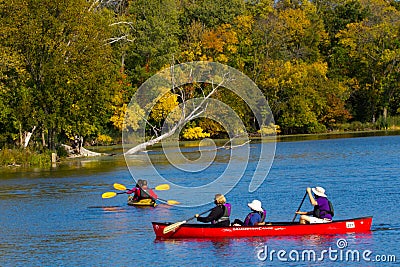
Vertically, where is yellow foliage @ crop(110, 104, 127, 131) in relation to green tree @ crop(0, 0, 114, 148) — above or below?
below

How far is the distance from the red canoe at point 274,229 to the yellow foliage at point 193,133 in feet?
179

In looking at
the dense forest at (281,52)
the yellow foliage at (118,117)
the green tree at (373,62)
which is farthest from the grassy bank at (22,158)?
the green tree at (373,62)

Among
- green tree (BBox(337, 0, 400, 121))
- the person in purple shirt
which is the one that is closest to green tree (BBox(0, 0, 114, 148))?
the person in purple shirt

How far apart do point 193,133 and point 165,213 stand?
49085 mm

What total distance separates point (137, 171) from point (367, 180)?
14.9 meters

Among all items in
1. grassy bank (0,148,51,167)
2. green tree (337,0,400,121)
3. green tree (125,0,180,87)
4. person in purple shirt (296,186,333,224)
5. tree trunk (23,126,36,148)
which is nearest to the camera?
person in purple shirt (296,186,333,224)

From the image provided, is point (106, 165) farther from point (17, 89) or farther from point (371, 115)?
point (371, 115)

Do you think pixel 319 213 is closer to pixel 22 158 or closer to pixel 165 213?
pixel 165 213

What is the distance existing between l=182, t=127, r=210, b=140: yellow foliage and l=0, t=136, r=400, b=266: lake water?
85.4 feet

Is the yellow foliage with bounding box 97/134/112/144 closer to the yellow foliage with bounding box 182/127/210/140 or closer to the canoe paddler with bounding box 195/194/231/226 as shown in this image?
the yellow foliage with bounding box 182/127/210/140

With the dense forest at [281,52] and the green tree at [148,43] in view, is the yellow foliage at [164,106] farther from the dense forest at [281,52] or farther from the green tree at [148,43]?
the green tree at [148,43]

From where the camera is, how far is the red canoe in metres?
22.3

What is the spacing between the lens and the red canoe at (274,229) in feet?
73.0

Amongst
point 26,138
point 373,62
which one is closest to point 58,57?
point 26,138
